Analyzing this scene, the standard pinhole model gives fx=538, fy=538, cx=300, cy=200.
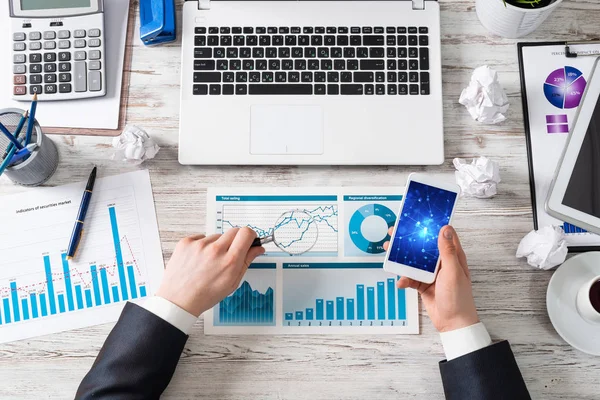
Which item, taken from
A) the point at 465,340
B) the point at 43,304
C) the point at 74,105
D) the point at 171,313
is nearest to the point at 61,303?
the point at 43,304

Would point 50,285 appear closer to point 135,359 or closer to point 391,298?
point 135,359

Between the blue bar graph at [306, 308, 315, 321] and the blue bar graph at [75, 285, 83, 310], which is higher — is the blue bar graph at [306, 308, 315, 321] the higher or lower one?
the higher one

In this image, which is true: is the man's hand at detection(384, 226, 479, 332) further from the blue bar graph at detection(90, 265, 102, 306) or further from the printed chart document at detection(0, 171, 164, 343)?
the blue bar graph at detection(90, 265, 102, 306)

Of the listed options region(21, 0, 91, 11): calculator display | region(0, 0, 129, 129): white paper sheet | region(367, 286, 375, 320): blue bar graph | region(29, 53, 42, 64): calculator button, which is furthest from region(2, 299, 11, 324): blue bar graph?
region(367, 286, 375, 320): blue bar graph

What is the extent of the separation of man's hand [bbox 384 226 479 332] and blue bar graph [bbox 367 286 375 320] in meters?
0.11

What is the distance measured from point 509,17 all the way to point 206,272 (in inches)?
28.3


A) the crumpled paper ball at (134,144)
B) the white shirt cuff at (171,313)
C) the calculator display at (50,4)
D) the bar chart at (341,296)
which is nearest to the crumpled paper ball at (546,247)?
the bar chart at (341,296)

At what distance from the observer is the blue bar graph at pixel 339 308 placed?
97 centimetres

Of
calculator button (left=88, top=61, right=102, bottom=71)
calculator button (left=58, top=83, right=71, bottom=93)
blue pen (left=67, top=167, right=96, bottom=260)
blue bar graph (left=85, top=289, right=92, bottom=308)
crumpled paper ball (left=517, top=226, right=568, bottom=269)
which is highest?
calculator button (left=88, top=61, right=102, bottom=71)

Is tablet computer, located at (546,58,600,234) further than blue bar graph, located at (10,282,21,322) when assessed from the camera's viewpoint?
No

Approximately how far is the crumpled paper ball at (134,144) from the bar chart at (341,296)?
332mm

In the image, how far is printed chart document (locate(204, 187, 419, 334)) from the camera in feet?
3.18

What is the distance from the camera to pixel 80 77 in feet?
3.33

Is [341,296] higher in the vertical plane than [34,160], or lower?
lower
